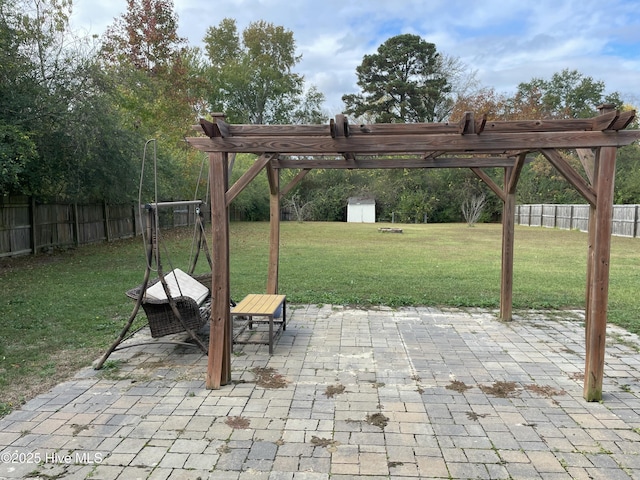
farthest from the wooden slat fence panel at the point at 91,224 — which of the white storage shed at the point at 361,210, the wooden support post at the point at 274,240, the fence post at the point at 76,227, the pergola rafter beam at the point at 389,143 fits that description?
the white storage shed at the point at 361,210

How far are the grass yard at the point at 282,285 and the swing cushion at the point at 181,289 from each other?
0.57 meters

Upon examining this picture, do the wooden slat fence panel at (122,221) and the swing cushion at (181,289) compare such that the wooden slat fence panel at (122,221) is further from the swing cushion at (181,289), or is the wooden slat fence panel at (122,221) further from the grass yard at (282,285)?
the swing cushion at (181,289)

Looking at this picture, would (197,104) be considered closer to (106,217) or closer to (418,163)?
(106,217)

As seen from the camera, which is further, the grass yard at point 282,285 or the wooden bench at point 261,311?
the grass yard at point 282,285

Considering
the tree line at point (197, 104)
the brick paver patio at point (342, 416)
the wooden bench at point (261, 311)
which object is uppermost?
the tree line at point (197, 104)

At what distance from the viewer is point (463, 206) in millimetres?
31344

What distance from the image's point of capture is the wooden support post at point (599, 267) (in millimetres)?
3457

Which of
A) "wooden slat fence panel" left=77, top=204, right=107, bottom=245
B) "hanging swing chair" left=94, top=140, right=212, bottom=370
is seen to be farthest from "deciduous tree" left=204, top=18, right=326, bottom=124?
"hanging swing chair" left=94, top=140, right=212, bottom=370

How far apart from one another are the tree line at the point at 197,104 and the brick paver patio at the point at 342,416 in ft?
6.86

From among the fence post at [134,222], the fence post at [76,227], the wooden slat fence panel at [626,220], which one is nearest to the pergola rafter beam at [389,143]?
the fence post at [76,227]

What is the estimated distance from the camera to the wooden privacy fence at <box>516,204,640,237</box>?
19.0 meters

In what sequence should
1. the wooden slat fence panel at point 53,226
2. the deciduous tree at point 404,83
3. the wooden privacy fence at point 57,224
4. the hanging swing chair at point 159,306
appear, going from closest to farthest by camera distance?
1. the hanging swing chair at point 159,306
2. the wooden privacy fence at point 57,224
3. the wooden slat fence panel at point 53,226
4. the deciduous tree at point 404,83

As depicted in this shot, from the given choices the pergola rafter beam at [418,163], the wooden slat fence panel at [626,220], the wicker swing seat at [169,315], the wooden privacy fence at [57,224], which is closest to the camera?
the wicker swing seat at [169,315]

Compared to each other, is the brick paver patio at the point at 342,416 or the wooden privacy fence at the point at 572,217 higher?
the wooden privacy fence at the point at 572,217
